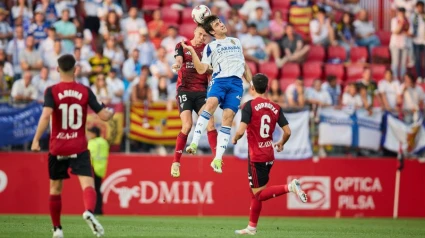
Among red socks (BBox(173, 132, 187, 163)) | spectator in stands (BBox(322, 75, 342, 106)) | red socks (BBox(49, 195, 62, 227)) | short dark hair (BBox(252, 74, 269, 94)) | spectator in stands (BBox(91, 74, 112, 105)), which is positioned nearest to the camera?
red socks (BBox(49, 195, 62, 227))

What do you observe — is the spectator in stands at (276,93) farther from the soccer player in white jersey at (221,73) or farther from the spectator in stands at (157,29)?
the soccer player in white jersey at (221,73)

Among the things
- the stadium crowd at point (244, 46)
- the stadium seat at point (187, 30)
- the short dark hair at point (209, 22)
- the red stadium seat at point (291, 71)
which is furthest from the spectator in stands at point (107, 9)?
the short dark hair at point (209, 22)

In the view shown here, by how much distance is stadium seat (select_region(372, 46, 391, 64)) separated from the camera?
2938 centimetres

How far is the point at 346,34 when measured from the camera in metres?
30.0

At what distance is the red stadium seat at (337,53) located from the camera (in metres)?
29.0

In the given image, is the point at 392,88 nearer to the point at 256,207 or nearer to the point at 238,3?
the point at 238,3

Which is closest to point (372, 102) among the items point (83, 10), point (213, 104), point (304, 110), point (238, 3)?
point (304, 110)

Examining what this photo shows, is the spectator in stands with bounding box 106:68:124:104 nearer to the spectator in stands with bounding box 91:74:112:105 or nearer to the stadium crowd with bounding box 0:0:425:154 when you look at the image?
the stadium crowd with bounding box 0:0:425:154

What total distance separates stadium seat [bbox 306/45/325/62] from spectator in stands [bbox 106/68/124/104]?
6.52 meters

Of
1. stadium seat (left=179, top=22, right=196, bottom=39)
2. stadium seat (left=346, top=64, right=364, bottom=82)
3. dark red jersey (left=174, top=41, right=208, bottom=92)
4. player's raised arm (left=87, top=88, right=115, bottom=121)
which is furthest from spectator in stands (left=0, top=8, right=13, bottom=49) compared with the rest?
player's raised arm (left=87, top=88, right=115, bottom=121)

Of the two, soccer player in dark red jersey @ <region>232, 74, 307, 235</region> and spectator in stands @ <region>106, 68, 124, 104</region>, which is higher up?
spectator in stands @ <region>106, 68, 124, 104</region>

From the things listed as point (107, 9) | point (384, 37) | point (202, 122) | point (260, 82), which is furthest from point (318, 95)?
point (260, 82)

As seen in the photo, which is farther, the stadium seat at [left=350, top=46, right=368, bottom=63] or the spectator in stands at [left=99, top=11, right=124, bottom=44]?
the stadium seat at [left=350, top=46, right=368, bottom=63]

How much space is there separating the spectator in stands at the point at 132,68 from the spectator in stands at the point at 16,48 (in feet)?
8.71
